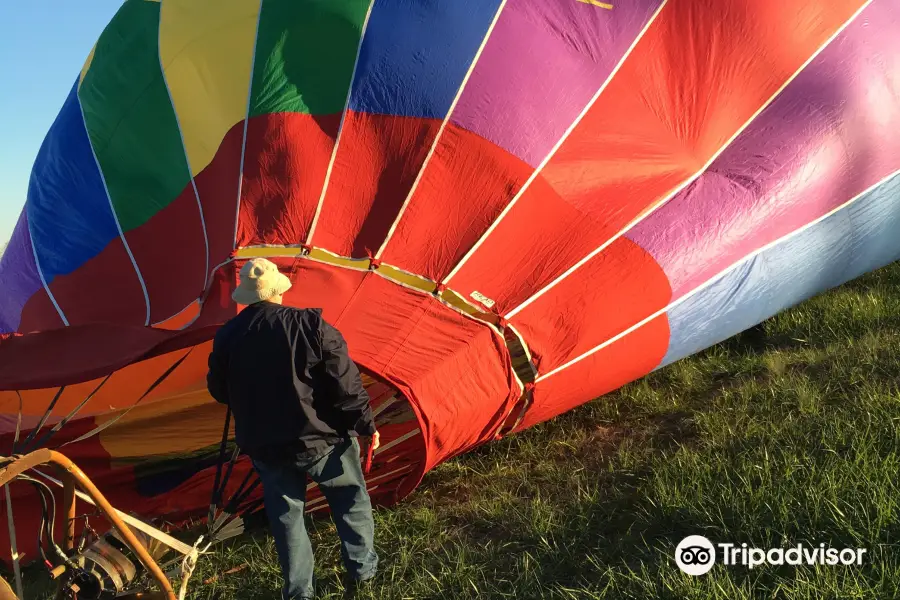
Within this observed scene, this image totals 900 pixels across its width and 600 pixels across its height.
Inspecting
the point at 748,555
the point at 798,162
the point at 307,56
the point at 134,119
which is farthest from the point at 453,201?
the point at 134,119

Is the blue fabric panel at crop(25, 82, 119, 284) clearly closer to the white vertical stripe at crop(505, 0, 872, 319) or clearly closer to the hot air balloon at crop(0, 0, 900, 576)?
the hot air balloon at crop(0, 0, 900, 576)

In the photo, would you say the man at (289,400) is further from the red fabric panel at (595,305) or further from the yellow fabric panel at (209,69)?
the yellow fabric panel at (209,69)

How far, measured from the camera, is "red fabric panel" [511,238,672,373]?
3160mm

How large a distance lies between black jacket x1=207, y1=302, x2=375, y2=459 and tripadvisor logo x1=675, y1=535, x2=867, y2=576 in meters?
1.05

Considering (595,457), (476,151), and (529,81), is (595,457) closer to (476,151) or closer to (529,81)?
(476,151)

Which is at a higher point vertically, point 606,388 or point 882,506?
point 882,506

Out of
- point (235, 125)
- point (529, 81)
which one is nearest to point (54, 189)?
point (235, 125)

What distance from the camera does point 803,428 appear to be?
301cm

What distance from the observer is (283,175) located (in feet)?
11.6

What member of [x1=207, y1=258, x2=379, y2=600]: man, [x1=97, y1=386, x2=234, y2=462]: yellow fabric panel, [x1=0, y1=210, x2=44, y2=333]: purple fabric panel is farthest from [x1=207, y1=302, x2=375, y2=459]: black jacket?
[x1=0, y1=210, x2=44, y2=333]: purple fabric panel

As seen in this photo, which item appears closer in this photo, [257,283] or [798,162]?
[257,283]

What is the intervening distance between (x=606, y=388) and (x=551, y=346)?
50cm

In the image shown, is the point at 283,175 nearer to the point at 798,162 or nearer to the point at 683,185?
the point at 683,185

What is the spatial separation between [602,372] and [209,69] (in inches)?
98.4
